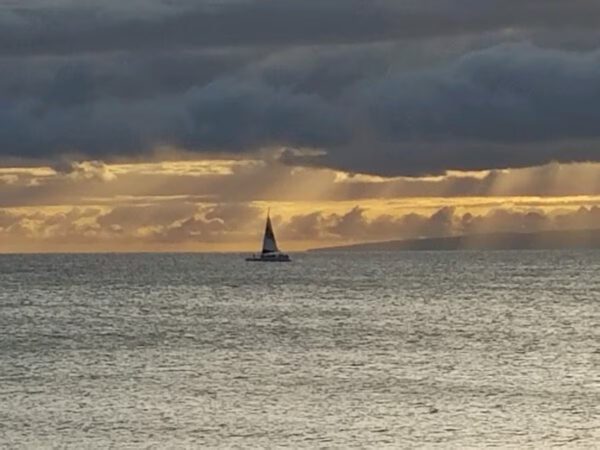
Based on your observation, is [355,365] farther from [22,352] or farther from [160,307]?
[160,307]

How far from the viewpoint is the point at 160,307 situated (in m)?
158

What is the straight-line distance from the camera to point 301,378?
7838 centimetres

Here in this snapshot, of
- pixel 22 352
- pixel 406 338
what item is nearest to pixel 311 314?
pixel 406 338

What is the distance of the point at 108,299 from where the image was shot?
176 metres

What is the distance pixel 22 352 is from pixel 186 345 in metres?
12.2

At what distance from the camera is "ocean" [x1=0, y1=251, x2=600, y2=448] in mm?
58375

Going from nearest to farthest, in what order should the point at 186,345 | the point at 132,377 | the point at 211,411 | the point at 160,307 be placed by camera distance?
1. the point at 211,411
2. the point at 132,377
3. the point at 186,345
4. the point at 160,307

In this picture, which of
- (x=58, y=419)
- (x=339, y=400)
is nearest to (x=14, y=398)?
(x=58, y=419)

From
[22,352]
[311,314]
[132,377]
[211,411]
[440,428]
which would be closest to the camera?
[440,428]

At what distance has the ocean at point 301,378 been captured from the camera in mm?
58375

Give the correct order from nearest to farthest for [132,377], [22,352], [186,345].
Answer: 1. [132,377]
2. [22,352]
3. [186,345]

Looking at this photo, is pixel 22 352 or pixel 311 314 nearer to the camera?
pixel 22 352

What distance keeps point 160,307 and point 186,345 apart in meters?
55.7

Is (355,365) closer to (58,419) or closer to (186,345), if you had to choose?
(186,345)
